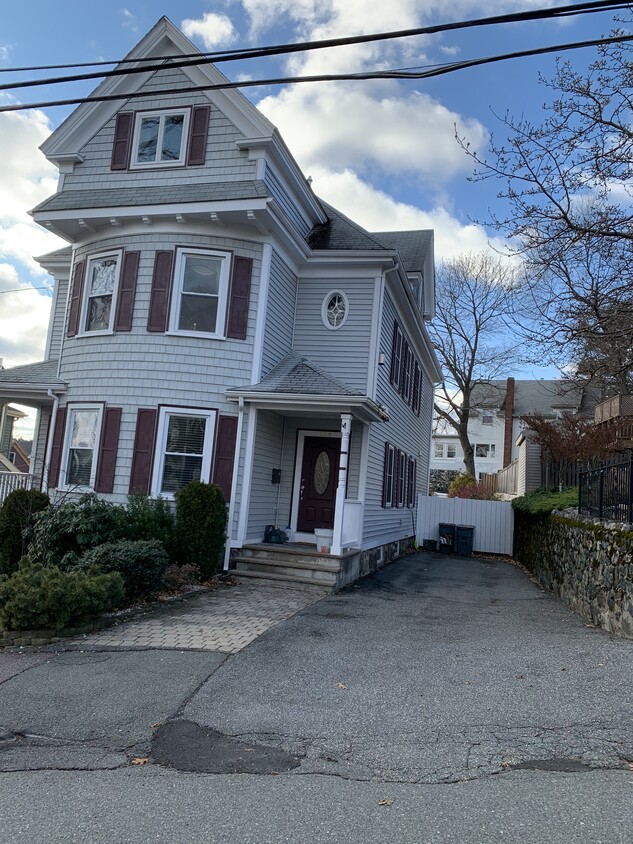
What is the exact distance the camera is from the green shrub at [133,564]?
909 centimetres

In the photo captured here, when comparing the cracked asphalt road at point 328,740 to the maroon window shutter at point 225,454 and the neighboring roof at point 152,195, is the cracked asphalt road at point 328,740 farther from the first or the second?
the neighboring roof at point 152,195

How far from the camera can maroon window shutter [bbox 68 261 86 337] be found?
516 inches

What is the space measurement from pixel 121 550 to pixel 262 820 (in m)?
6.24

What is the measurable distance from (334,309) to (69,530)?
6.74 m

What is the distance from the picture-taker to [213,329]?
12180 millimetres

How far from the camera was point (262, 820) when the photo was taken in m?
3.56

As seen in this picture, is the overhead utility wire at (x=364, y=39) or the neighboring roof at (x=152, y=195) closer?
the overhead utility wire at (x=364, y=39)

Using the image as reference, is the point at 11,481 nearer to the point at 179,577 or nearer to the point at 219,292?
the point at 179,577

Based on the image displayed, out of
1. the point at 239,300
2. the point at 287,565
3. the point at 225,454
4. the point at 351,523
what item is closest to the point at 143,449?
the point at 225,454

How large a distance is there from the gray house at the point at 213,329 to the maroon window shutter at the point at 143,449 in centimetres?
3

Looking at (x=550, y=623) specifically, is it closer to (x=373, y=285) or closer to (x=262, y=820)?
(x=262, y=820)

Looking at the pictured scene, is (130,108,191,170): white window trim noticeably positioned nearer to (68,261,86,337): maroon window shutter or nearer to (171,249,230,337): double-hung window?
(171,249,230,337): double-hung window

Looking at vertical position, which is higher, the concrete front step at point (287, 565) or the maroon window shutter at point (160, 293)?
the maroon window shutter at point (160, 293)

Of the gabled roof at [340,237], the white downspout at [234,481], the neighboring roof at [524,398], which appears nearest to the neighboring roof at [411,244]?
the gabled roof at [340,237]
